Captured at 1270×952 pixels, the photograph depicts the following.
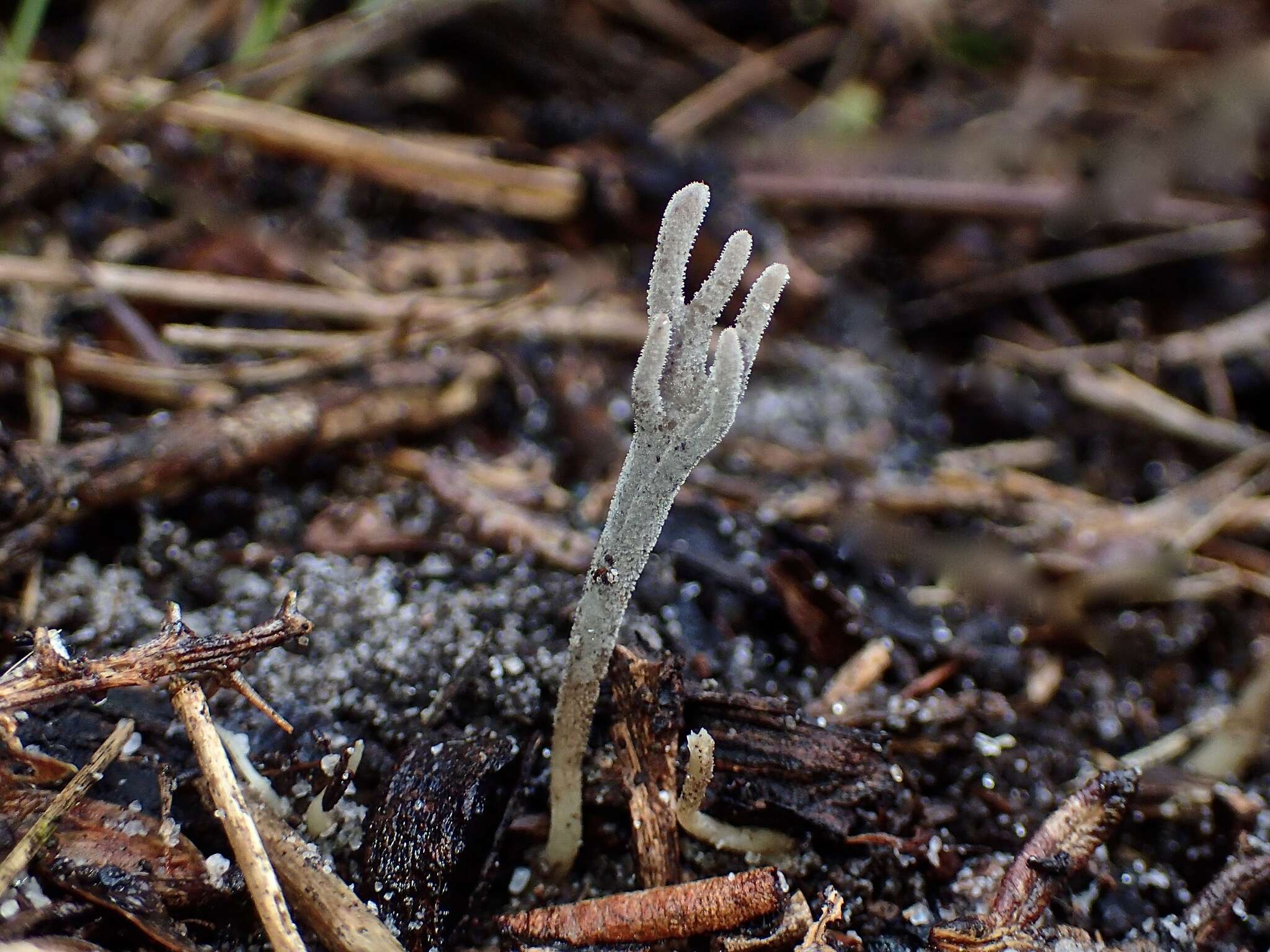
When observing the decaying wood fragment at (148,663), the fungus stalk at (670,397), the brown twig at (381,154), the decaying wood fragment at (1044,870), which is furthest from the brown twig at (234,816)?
the brown twig at (381,154)

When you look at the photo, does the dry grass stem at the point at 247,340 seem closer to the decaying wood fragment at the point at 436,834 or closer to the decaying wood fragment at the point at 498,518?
the decaying wood fragment at the point at 498,518

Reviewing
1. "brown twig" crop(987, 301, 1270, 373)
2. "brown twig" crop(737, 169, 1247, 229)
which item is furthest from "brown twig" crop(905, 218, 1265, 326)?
"brown twig" crop(987, 301, 1270, 373)

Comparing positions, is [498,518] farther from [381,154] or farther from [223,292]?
[381,154]

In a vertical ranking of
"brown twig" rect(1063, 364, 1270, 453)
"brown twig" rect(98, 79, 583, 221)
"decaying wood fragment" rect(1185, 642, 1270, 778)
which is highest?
"brown twig" rect(98, 79, 583, 221)

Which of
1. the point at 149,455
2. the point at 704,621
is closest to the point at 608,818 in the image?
the point at 704,621

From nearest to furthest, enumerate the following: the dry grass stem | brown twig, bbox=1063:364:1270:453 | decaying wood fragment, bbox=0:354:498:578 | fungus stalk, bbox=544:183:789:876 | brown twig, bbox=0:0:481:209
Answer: fungus stalk, bbox=544:183:789:876, decaying wood fragment, bbox=0:354:498:578, the dry grass stem, brown twig, bbox=0:0:481:209, brown twig, bbox=1063:364:1270:453

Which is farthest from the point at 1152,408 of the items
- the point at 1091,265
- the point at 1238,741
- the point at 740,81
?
the point at 740,81

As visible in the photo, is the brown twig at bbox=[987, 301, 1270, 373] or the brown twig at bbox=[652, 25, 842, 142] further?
the brown twig at bbox=[652, 25, 842, 142]

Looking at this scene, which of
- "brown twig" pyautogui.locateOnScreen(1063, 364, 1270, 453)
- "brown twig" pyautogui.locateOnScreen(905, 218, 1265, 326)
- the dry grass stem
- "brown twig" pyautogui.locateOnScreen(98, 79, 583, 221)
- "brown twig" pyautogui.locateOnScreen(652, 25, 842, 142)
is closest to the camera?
the dry grass stem

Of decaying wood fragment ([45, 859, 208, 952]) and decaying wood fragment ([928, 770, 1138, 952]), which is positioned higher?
decaying wood fragment ([45, 859, 208, 952])

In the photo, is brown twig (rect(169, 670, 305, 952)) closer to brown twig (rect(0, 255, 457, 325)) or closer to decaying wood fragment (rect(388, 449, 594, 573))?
decaying wood fragment (rect(388, 449, 594, 573))
